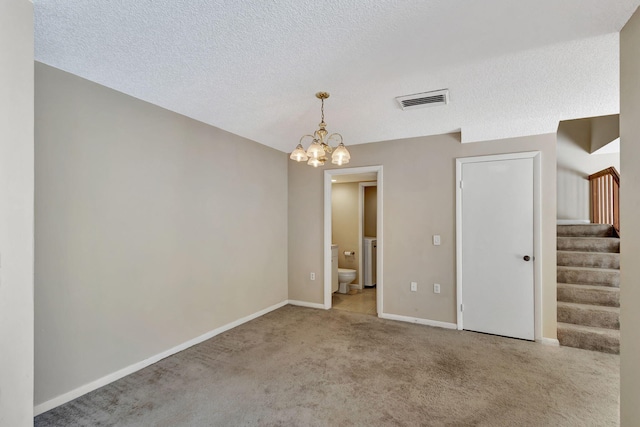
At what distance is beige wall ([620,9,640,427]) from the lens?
162cm

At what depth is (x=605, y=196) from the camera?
16.3ft

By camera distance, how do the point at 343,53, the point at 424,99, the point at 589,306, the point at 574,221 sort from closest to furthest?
the point at 343,53 → the point at 424,99 → the point at 589,306 → the point at 574,221

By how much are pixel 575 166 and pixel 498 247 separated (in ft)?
11.6

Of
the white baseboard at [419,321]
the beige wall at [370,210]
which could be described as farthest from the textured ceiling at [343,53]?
the beige wall at [370,210]

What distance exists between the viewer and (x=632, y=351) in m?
1.66

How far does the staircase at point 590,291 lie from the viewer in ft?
10.3

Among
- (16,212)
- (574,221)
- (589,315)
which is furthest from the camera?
(574,221)

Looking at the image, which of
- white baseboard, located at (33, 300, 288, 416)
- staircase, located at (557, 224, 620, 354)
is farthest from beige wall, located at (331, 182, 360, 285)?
staircase, located at (557, 224, 620, 354)

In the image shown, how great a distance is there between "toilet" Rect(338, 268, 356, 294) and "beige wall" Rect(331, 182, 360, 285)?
1.10 ft

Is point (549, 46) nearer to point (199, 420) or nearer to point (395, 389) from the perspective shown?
point (395, 389)

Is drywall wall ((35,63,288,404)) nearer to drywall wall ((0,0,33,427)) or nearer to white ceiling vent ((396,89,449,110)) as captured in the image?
drywall wall ((0,0,33,427))

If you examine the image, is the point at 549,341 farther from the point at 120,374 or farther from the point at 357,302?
the point at 120,374

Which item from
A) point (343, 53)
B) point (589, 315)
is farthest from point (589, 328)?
point (343, 53)

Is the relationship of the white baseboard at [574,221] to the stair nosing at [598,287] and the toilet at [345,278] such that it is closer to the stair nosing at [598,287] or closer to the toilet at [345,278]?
the stair nosing at [598,287]
